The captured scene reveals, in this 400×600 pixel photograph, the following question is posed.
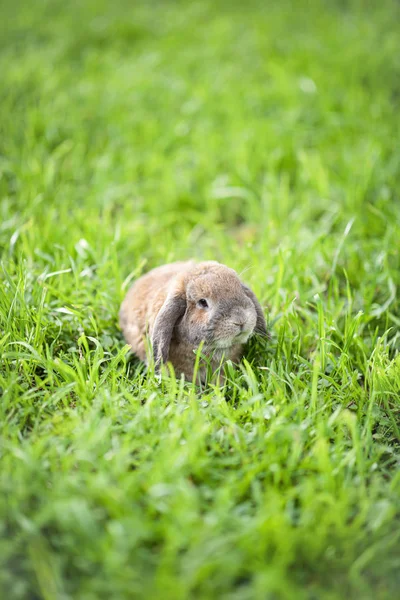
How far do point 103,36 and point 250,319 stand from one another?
21.5 feet

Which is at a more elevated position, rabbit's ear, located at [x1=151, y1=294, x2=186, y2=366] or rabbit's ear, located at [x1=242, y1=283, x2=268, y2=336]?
rabbit's ear, located at [x1=151, y1=294, x2=186, y2=366]

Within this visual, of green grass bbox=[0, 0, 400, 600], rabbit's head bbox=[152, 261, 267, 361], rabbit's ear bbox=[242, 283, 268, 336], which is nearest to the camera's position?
green grass bbox=[0, 0, 400, 600]

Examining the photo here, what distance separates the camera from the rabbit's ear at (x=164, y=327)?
3.40 m

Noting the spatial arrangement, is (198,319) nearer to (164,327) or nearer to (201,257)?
(164,327)

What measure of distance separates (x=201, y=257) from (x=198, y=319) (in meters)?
1.64

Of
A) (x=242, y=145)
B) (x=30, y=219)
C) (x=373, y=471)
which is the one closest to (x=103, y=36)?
(x=242, y=145)

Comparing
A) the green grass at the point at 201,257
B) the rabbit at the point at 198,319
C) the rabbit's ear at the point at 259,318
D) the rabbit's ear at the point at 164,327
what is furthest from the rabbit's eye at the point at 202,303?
the green grass at the point at 201,257

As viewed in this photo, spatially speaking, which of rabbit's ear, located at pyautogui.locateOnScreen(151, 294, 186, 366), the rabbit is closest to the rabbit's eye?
the rabbit

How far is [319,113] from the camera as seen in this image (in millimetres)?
6523

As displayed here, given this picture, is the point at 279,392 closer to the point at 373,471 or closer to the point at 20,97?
the point at 373,471

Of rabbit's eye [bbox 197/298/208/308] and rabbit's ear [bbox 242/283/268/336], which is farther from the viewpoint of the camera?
rabbit's ear [bbox 242/283/268/336]

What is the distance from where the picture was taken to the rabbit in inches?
132

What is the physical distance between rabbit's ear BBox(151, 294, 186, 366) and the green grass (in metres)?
0.19

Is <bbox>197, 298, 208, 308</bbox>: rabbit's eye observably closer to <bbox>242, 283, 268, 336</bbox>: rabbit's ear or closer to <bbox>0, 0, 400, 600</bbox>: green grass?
<bbox>242, 283, 268, 336</bbox>: rabbit's ear
